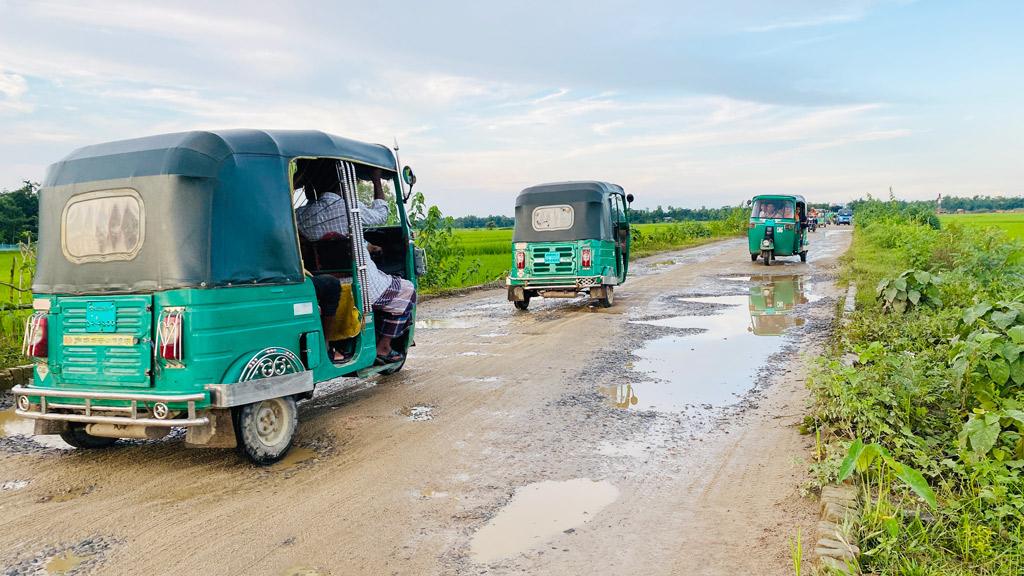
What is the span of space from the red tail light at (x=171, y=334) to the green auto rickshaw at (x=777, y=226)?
2058 cm

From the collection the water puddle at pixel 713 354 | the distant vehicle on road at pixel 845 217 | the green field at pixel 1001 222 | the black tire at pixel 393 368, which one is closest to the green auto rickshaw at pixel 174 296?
the black tire at pixel 393 368

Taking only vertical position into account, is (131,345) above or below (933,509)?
above

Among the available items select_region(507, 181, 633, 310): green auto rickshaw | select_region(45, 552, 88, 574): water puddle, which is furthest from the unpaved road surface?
select_region(507, 181, 633, 310): green auto rickshaw

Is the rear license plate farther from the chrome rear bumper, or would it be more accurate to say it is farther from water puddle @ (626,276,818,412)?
water puddle @ (626,276,818,412)

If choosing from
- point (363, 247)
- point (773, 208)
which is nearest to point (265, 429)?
point (363, 247)

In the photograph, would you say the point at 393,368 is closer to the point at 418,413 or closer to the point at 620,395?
the point at 418,413

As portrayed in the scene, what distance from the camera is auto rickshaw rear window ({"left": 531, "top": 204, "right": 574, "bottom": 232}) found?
13.8m

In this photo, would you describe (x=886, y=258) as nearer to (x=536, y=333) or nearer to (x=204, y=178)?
(x=536, y=333)

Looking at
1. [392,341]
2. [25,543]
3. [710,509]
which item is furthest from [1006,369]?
[25,543]

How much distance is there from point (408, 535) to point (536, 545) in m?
0.70

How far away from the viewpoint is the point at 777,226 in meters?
22.8

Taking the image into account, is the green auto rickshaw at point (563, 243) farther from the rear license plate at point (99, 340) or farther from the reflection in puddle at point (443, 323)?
the rear license plate at point (99, 340)

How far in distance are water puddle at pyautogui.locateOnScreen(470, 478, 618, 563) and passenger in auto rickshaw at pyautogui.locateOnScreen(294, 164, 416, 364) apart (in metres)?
2.56

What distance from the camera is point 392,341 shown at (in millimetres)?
7758
